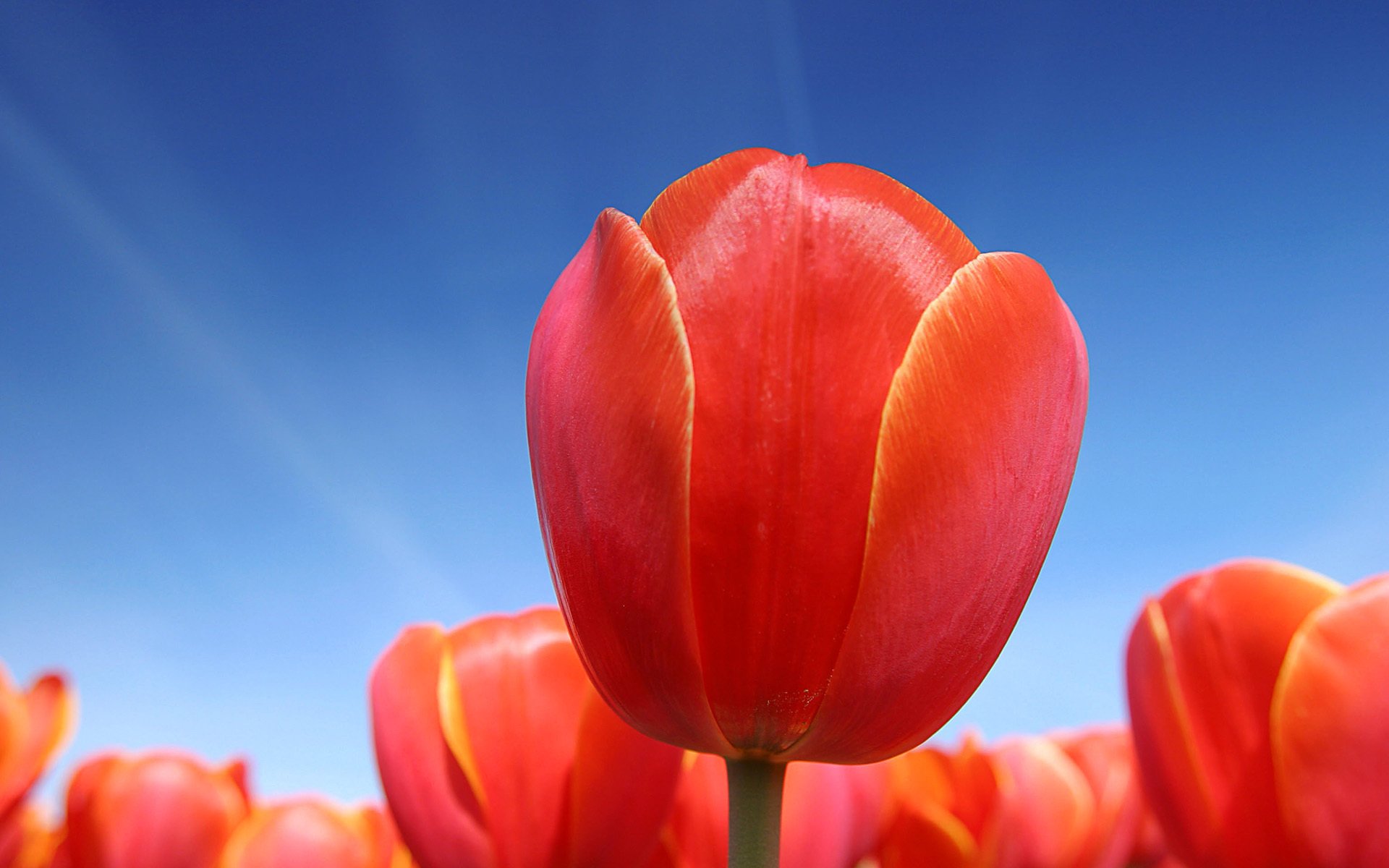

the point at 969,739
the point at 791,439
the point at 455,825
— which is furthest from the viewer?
the point at 969,739

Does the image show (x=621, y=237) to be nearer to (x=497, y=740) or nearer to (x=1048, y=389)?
(x=1048, y=389)

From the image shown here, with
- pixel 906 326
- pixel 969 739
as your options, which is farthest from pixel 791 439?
pixel 969 739

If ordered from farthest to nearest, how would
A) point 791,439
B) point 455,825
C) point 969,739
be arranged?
point 969,739 → point 455,825 → point 791,439

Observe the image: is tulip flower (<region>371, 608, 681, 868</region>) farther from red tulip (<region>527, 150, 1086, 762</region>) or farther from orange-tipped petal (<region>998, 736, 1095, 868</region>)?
orange-tipped petal (<region>998, 736, 1095, 868</region>)

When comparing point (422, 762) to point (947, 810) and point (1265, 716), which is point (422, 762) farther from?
point (947, 810)

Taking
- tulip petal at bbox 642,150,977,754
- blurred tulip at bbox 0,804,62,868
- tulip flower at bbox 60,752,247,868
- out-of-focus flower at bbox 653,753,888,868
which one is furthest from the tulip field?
blurred tulip at bbox 0,804,62,868

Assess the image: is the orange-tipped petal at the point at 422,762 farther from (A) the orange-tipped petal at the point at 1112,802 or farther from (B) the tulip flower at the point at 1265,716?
(A) the orange-tipped petal at the point at 1112,802

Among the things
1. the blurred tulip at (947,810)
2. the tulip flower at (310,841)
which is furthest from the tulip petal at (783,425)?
the tulip flower at (310,841)

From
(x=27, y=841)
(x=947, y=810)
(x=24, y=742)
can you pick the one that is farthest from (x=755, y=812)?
(x=27, y=841)
